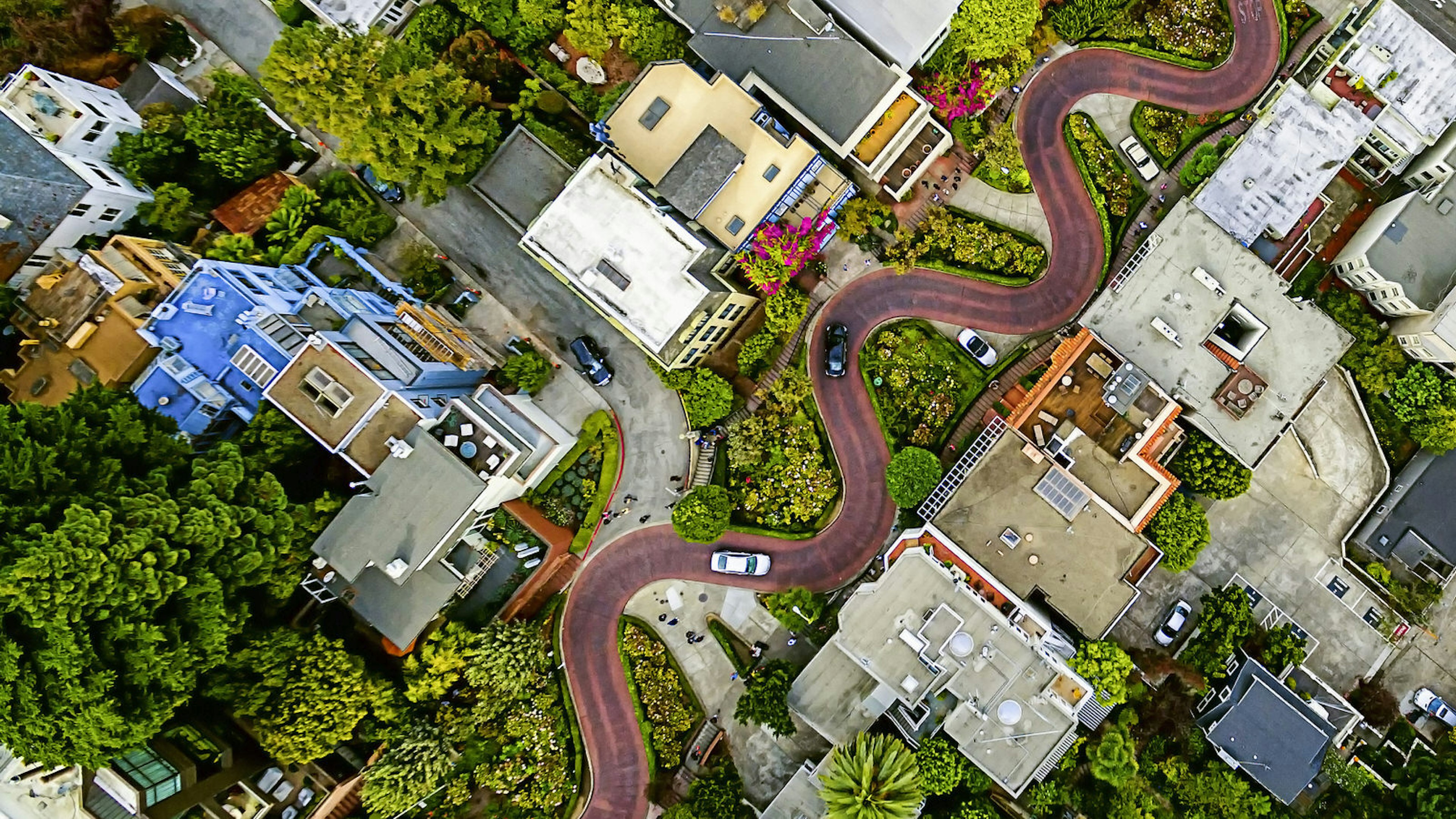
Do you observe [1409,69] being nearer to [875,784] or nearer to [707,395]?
[707,395]

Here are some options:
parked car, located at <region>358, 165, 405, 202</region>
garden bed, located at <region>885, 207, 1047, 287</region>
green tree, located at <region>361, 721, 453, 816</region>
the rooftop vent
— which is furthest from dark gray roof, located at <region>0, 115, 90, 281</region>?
the rooftop vent

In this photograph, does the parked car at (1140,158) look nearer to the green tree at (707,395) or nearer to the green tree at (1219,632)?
the green tree at (1219,632)

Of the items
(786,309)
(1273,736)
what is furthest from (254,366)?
(1273,736)

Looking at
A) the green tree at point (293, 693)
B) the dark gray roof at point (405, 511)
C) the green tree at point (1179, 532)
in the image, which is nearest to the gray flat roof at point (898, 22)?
the green tree at point (1179, 532)

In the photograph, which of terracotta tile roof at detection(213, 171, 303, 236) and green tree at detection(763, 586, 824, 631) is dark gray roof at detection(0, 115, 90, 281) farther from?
green tree at detection(763, 586, 824, 631)

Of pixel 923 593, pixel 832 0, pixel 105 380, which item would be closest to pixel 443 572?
pixel 105 380

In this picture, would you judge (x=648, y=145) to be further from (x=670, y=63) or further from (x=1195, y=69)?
(x=1195, y=69)
